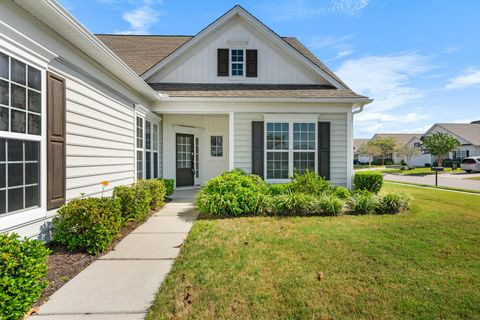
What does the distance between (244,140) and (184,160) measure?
304cm

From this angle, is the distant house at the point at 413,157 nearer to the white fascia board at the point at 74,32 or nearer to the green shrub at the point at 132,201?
the green shrub at the point at 132,201

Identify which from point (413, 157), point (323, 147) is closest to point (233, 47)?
point (323, 147)

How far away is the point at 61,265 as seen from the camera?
3.39 meters

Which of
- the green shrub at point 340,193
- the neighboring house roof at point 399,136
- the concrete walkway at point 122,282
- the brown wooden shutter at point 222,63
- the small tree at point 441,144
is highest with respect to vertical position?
the neighboring house roof at point 399,136

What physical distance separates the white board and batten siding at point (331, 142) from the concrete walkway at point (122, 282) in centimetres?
429

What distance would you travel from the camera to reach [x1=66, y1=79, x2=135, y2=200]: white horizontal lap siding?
4449 millimetres

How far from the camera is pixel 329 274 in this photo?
10.3ft

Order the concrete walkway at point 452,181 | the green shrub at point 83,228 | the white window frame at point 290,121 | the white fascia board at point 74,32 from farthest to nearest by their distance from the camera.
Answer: the concrete walkway at point 452,181 → the white window frame at point 290,121 → the green shrub at point 83,228 → the white fascia board at point 74,32

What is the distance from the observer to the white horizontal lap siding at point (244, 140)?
28.7ft

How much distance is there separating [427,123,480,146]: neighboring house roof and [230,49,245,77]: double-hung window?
39239 millimetres

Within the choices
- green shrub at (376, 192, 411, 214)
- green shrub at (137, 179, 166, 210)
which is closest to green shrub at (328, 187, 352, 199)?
green shrub at (376, 192, 411, 214)

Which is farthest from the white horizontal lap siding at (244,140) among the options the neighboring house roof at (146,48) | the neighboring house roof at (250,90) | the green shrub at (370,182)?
the neighboring house roof at (146,48)

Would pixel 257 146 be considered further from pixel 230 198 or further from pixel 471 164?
pixel 471 164

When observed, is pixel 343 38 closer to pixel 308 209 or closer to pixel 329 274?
pixel 308 209
